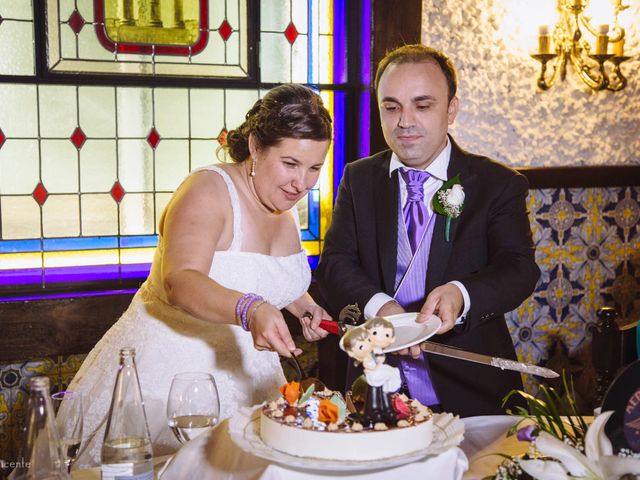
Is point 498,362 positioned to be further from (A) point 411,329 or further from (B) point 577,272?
(B) point 577,272

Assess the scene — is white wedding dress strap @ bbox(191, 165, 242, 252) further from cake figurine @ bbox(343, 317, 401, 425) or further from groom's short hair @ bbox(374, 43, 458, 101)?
cake figurine @ bbox(343, 317, 401, 425)

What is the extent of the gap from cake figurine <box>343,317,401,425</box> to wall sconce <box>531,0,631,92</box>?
3005 millimetres

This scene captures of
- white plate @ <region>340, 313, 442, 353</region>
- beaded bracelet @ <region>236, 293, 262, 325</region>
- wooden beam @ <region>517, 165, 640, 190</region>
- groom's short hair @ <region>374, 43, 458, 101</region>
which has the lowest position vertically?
white plate @ <region>340, 313, 442, 353</region>

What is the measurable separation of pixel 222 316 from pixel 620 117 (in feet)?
10.4

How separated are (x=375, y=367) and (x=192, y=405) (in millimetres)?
389

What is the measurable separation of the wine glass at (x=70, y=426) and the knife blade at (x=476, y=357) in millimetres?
613

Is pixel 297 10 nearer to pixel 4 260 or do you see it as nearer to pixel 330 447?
pixel 4 260

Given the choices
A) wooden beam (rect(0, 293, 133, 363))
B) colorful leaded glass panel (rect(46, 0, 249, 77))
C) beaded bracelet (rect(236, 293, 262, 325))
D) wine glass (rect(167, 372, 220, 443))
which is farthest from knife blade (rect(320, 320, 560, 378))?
colorful leaded glass panel (rect(46, 0, 249, 77))

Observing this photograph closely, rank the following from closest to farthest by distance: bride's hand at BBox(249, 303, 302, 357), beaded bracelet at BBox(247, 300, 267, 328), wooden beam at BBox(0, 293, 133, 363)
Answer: bride's hand at BBox(249, 303, 302, 357), beaded bracelet at BBox(247, 300, 267, 328), wooden beam at BBox(0, 293, 133, 363)

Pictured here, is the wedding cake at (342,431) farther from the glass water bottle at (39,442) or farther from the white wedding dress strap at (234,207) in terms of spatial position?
the white wedding dress strap at (234,207)

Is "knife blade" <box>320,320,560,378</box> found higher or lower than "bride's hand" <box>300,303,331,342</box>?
higher

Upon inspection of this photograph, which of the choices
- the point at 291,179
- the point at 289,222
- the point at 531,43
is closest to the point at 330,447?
the point at 291,179

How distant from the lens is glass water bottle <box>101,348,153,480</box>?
1.54 meters

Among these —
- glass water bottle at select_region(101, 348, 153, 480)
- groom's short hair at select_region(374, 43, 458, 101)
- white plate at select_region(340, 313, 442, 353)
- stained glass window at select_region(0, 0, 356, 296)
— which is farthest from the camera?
stained glass window at select_region(0, 0, 356, 296)
